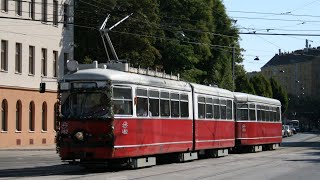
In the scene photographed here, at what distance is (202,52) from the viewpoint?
62812 mm

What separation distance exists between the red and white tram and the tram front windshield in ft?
50.7

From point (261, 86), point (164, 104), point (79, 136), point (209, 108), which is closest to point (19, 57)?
point (209, 108)

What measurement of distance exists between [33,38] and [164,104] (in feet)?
87.9

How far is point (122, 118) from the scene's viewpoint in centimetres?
2219

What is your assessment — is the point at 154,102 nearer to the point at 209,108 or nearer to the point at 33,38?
the point at 209,108

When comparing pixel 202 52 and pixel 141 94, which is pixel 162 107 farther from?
pixel 202 52

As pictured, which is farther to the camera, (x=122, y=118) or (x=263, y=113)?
(x=263, y=113)

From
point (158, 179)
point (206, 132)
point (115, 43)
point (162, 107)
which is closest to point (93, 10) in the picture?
point (115, 43)

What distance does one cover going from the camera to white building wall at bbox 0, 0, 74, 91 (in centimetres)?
4731

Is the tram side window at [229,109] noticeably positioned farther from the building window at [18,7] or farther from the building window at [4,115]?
the building window at [18,7]

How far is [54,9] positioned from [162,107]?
29348 mm

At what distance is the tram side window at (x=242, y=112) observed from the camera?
36.4 metres

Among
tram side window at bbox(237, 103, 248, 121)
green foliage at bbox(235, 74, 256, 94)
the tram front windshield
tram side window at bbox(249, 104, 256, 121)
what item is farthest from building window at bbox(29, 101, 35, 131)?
green foliage at bbox(235, 74, 256, 94)

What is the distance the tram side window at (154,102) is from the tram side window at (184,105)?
2.52 meters
